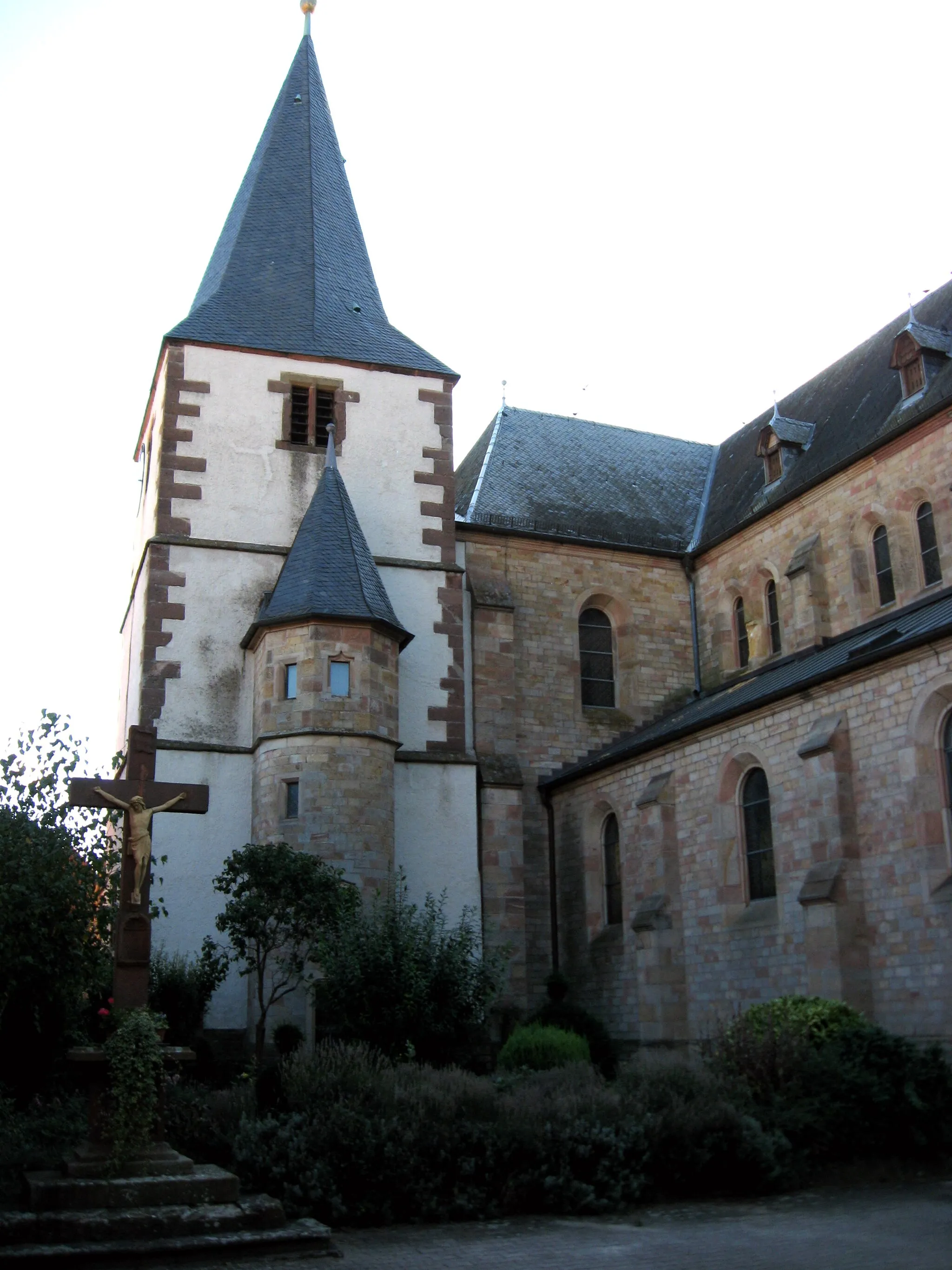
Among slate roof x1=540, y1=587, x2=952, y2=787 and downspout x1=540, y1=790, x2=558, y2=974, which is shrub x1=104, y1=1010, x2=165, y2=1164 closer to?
slate roof x1=540, y1=587, x2=952, y2=787

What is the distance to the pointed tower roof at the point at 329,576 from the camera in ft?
67.3

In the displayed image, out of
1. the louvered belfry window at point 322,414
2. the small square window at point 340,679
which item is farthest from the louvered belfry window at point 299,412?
the small square window at point 340,679

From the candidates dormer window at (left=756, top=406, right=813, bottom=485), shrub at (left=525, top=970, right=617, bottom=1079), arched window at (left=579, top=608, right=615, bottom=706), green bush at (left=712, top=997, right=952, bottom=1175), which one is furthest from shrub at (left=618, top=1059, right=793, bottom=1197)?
dormer window at (left=756, top=406, right=813, bottom=485)

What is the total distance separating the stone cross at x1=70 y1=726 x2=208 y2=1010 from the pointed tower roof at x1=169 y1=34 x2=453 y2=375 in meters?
13.9

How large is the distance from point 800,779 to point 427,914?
576cm

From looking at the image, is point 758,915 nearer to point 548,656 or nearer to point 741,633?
point 548,656

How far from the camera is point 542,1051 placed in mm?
16594

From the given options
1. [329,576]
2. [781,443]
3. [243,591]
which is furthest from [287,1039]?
[781,443]

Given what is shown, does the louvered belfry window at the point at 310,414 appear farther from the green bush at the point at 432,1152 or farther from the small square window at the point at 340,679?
the green bush at the point at 432,1152

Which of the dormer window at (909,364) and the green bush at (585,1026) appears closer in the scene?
the green bush at (585,1026)

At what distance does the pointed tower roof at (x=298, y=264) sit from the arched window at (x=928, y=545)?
371 inches

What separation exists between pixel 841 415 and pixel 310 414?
995 centimetres

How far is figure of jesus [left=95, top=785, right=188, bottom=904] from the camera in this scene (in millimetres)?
10797

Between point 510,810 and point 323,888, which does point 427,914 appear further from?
point 510,810
